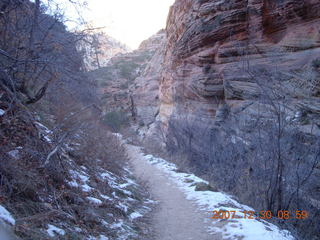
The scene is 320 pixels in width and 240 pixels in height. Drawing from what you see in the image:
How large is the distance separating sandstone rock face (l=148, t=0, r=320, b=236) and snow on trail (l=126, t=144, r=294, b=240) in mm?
973

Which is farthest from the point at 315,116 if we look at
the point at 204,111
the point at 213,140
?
the point at 204,111

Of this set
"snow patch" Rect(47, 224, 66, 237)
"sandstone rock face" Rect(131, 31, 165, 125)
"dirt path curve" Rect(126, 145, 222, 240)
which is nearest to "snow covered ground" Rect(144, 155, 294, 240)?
"dirt path curve" Rect(126, 145, 222, 240)

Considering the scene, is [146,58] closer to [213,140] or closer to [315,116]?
[213,140]

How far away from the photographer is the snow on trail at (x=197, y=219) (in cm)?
379

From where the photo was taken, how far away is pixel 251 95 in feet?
32.7

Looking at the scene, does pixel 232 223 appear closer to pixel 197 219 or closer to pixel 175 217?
pixel 197 219

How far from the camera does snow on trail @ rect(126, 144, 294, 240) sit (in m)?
3.79

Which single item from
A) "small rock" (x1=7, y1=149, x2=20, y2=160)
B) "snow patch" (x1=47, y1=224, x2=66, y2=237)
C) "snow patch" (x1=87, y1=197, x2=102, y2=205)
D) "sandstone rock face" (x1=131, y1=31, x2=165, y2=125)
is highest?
"sandstone rock face" (x1=131, y1=31, x2=165, y2=125)

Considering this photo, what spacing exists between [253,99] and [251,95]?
210 mm

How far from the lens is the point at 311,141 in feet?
19.7

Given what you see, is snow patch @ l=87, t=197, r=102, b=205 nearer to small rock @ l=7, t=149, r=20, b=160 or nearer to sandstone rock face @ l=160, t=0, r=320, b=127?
small rock @ l=7, t=149, r=20, b=160

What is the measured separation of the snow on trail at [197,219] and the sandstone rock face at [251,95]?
97 cm

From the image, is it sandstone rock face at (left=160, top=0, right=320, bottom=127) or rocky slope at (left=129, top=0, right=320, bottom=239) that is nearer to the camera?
rocky slope at (left=129, top=0, right=320, bottom=239)

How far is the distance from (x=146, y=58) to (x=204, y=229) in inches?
1750
